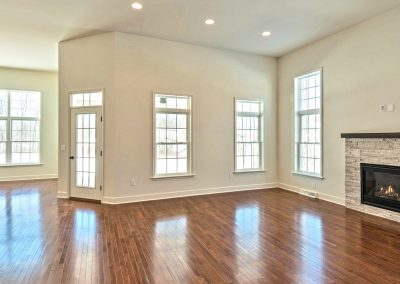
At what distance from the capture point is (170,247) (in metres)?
3.22

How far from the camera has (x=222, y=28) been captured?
16.9 ft

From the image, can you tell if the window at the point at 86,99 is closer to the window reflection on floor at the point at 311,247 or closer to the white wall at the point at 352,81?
the window reflection on floor at the point at 311,247

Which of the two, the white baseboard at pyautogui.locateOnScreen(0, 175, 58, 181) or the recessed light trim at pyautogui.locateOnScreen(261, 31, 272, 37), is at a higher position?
the recessed light trim at pyautogui.locateOnScreen(261, 31, 272, 37)

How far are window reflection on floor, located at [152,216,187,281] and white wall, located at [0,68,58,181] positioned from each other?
6.11 meters

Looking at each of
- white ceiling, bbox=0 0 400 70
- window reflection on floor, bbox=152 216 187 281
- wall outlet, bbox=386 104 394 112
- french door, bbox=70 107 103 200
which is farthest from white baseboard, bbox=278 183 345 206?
french door, bbox=70 107 103 200

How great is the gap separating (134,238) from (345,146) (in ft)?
14.2

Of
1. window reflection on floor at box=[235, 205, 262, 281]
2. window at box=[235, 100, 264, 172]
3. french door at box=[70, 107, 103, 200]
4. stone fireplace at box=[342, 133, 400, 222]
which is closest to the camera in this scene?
window reflection on floor at box=[235, 205, 262, 281]

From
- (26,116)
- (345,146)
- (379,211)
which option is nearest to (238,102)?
(345,146)

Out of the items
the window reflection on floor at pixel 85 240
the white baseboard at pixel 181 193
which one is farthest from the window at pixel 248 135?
the window reflection on floor at pixel 85 240

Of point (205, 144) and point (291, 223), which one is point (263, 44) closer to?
point (205, 144)

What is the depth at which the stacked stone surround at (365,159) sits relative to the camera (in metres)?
4.34

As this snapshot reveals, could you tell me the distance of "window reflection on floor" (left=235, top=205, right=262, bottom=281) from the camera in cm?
269

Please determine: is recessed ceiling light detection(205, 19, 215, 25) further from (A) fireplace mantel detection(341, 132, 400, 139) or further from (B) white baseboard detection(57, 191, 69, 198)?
(B) white baseboard detection(57, 191, 69, 198)

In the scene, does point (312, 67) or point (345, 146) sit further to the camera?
point (312, 67)
